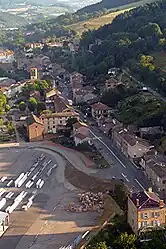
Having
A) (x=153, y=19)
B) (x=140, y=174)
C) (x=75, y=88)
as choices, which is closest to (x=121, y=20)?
(x=153, y=19)

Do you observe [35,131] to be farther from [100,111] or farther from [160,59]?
[160,59]

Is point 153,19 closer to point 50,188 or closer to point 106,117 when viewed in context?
point 106,117

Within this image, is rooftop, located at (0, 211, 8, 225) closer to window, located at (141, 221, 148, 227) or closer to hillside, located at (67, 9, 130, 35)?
window, located at (141, 221, 148, 227)

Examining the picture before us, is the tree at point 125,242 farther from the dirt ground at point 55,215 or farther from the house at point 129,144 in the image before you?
the house at point 129,144

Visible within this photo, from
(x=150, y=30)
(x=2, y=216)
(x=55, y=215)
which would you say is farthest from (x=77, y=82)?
(x=2, y=216)

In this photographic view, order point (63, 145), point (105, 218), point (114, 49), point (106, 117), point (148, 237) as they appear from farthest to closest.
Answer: point (114, 49)
point (106, 117)
point (63, 145)
point (105, 218)
point (148, 237)

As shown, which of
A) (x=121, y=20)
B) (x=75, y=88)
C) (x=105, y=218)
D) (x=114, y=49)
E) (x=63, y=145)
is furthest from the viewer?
(x=121, y=20)
